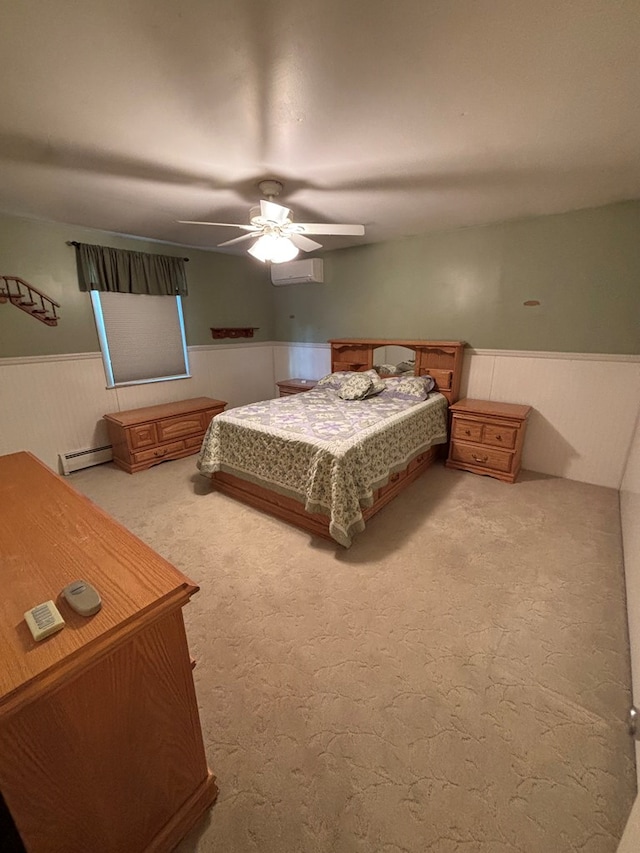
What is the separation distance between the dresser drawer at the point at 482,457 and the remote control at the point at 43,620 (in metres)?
3.28

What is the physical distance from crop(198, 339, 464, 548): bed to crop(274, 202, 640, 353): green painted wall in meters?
0.38

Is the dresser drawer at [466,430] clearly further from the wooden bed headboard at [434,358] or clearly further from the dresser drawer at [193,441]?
the dresser drawer at [193,441]

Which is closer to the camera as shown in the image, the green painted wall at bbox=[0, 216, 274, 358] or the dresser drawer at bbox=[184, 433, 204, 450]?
the green painted wall at bbox=[0, 216, 274, 358]

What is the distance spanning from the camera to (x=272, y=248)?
252 cm

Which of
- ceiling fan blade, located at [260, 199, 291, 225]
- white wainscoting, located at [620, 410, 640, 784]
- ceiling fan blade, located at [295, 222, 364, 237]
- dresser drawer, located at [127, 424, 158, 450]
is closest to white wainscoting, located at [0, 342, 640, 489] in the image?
white wainscoting, located at [620, 410, 640, 784]

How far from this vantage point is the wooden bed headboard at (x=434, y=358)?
3557mm

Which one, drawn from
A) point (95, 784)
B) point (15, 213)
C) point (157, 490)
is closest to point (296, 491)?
point (157, 490)

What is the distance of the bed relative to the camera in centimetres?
230

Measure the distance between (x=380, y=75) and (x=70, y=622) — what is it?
1954 millimetres

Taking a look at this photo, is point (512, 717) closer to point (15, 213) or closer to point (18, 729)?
point (18, 729)

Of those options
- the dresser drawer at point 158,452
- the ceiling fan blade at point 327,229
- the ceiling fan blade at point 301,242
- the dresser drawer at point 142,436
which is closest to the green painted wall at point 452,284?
the dresser drawer at point 142,436

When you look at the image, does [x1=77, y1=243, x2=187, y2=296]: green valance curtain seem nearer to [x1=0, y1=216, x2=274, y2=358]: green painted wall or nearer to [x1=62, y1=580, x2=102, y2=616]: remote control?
[x1=0, y1=216, x2=274, y2=358]: green painted wall

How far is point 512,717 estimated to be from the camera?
137cm

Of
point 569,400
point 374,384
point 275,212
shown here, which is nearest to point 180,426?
point 374,384
